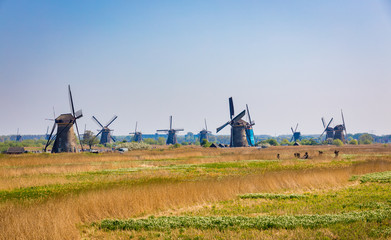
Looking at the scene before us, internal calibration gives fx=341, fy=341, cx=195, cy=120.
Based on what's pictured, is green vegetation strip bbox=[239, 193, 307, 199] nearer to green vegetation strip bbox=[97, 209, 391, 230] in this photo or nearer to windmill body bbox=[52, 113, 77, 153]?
green vegetation strip bbox=[97, 209, 391, 230]

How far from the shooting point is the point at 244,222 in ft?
43.5

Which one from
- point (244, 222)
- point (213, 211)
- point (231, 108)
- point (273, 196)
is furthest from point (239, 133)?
point (244, 222)

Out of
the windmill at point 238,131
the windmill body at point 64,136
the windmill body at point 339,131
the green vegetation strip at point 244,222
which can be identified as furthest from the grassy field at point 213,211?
the windmill body at point 339,131

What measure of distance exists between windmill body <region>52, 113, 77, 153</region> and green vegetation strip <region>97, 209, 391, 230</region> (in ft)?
183

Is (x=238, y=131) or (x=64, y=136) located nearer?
(x=64, y=136)

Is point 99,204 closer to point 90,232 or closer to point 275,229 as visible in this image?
point 90,232

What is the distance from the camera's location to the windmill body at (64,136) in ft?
214

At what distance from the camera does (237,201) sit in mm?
18141

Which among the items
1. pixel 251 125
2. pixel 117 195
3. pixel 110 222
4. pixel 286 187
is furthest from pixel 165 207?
pixel 251 125

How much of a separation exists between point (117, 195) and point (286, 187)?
1153cm

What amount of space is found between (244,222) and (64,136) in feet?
192

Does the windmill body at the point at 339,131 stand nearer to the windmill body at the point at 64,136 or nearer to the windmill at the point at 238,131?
the windmill at the point at 238,131

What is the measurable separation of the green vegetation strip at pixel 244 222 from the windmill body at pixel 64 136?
55.6 m

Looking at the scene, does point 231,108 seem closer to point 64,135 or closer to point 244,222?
point 64,135
